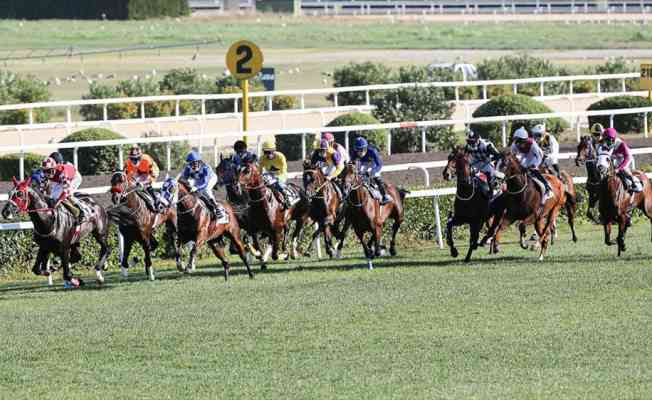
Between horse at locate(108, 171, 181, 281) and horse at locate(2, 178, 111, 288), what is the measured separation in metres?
0.22

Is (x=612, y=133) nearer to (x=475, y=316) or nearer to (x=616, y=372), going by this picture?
(x=475, y=316)

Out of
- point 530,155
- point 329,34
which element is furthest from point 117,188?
point 329,34

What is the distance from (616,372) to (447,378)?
125 centimetres

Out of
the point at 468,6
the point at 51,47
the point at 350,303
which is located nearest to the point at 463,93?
the point at 350,303

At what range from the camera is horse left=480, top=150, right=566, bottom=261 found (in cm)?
1863

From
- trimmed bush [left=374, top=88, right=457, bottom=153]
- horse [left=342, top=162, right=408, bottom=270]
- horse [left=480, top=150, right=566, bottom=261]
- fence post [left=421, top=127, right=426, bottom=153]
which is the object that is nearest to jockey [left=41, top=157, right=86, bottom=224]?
horse [left=342, top=162, right=408, bottom=270]

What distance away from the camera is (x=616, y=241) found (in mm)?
18953

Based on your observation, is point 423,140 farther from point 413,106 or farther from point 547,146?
point 547,146

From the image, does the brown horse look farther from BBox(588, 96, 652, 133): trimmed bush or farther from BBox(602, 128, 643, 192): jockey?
BBox(588, 96, 652, 133): trimmed bush

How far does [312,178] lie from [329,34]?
201 ft

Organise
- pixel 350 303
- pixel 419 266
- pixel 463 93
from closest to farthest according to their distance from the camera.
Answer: pixel 350 303 < pixel 419 266 < pixel 463 93

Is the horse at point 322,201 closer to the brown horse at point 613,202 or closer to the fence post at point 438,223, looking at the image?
the fence post at point 438,223

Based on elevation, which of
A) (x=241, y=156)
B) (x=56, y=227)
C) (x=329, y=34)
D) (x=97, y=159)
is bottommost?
(x=56, y=227)

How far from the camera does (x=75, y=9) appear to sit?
79688 mm
